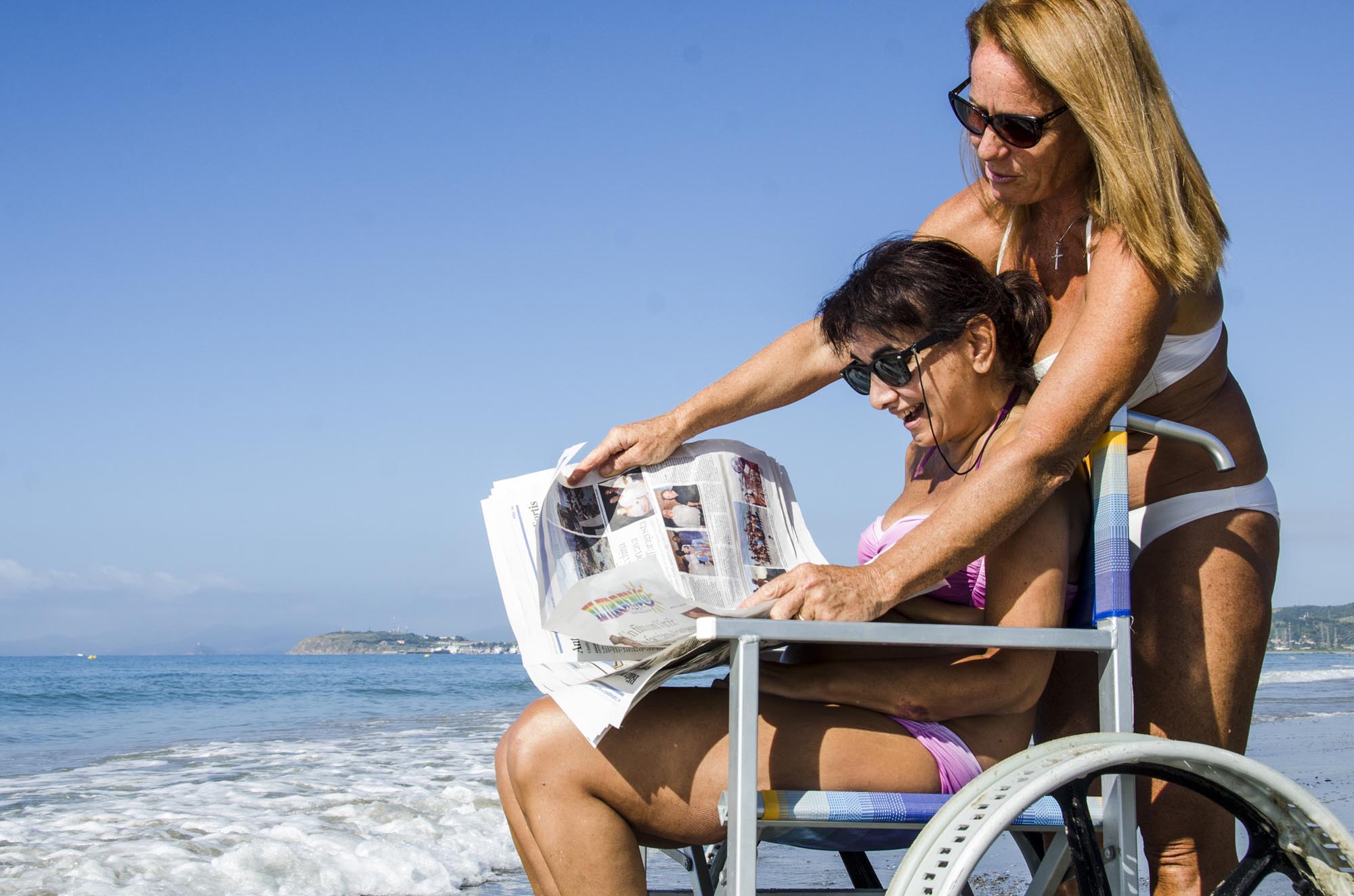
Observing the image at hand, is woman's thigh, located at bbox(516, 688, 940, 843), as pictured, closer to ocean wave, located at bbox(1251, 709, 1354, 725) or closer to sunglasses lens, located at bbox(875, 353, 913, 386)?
sunglasses lens, located at bbox(875, 353, 913, 386)

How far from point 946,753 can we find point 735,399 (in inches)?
32.8

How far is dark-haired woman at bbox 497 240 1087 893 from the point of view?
144cm

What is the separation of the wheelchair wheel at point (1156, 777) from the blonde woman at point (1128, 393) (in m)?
0.27

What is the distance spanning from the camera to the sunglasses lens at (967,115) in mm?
1801

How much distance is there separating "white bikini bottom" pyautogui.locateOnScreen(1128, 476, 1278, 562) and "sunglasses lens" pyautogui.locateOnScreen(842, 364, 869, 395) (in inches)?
18.1

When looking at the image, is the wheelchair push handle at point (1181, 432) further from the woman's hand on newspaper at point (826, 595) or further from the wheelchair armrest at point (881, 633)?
the woman's hand on newspaper at point (826, 595)

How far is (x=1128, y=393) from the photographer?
158 cm

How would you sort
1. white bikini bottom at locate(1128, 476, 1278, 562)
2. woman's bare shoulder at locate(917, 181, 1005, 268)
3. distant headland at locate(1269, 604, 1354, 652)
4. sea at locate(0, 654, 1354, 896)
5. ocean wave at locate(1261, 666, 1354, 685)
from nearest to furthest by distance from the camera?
white bikini bottom at locate(1128, 476, 1278, 562)
woman's bare shoulder at locate(917, 181, 1005, 268)
sea at locate(0, 654, 1354, 896)
ocean wave at locate(1261, 666, 1354, 685)
distant headland at locate(1269, 604, 1354, 652)

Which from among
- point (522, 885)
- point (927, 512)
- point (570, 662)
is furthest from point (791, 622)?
point (522, 885)

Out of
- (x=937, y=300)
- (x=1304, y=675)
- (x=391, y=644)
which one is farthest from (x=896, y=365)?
(x=391, y=644)

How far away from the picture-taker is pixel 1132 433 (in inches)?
74.2

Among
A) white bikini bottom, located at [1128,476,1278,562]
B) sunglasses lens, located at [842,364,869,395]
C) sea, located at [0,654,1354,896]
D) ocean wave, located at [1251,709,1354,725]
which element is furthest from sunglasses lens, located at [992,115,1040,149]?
ocean wave, located at [1251,709,1354,725]

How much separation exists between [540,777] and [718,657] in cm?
28

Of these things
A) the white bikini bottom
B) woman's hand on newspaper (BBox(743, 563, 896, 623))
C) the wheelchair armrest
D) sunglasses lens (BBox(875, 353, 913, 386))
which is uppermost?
sunglasses lens (BBox(875, 353, 913, 386))
